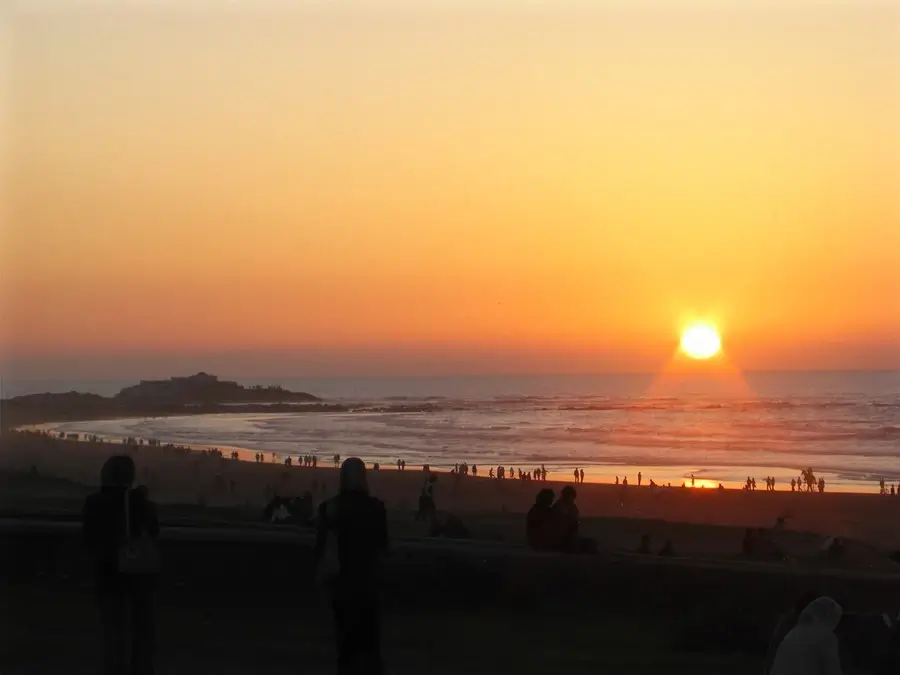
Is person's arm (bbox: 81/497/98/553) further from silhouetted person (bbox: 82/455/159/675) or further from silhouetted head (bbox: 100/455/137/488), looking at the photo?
silhouetted head (bbox: 100/455/137/488)

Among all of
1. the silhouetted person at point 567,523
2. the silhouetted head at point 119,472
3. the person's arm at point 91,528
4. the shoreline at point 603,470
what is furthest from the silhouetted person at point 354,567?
the shoreline at point 603,470

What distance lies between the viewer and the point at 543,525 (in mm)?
11648

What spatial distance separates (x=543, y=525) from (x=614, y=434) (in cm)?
4916

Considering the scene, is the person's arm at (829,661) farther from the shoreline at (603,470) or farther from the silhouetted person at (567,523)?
the shoreline at (603,470)

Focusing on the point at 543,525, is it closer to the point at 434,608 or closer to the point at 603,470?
the point at 434,608

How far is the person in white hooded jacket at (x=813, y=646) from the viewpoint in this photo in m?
5.84

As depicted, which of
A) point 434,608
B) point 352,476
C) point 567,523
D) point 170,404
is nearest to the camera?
point 352,476

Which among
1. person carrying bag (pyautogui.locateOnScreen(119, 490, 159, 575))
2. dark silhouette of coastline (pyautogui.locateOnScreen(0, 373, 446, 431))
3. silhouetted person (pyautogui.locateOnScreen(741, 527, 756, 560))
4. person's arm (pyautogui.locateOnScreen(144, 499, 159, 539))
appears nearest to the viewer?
person carrying bag (pyautogui.locateOnScreen(119, 490, 159, 575))

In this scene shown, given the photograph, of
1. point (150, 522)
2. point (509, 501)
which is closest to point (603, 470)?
point (509, 501)

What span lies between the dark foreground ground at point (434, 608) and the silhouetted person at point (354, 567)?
145 cm

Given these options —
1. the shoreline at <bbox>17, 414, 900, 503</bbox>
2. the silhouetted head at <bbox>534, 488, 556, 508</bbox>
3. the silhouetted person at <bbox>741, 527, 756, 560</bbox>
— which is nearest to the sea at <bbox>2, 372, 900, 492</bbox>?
the shoreline at <bbox>17, 414, 900, 503</bbox>

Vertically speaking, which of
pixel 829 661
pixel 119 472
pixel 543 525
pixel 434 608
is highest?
pixel 119 472

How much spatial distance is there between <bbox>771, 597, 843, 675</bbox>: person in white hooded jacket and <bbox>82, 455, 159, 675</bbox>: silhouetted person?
3661mm

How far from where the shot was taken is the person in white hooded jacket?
584 cm
